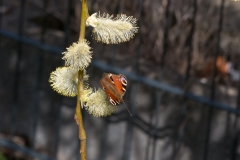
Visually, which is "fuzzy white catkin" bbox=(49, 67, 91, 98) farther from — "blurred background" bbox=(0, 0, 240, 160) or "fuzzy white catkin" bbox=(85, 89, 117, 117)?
"blurred background" bbox=(0, 0, 240, 160)

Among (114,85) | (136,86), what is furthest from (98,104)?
(136,86)

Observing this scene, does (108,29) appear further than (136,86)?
No

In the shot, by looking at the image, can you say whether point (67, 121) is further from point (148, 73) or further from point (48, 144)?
point (148, 73)

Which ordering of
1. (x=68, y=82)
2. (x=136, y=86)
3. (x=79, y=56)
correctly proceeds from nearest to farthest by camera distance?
(x=79, y=56)
(x=68, y=82)
(x=136, y=86)

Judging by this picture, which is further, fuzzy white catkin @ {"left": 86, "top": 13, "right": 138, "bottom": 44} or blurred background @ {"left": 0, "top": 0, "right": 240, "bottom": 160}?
blurred background @ {"left": 0, "top": 0, "right": 240, "bottom": 160}

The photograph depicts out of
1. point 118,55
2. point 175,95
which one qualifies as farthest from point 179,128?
point 118,55

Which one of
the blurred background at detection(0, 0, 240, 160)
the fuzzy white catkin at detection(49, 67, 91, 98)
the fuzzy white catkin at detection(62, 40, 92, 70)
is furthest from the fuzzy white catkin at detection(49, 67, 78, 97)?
the blurred background at detection(0, 0, 240, 160)

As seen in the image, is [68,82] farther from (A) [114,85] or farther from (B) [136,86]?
(B) [136,86]

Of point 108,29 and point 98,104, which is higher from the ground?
point 108,29
